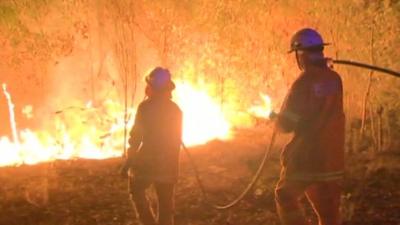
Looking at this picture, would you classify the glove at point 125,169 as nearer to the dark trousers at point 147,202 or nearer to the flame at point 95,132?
the dark trousers at point 147,202

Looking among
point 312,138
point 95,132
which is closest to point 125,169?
point 312,138

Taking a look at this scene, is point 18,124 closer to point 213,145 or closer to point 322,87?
point 213,145

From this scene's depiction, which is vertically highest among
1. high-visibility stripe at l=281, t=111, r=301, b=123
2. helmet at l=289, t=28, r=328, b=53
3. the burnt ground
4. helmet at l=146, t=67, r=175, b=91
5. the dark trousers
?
helmet at l=289, t=28, r=328, b=53

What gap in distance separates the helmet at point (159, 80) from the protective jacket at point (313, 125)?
131cm

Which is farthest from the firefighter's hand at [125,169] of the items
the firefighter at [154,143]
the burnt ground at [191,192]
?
the burnt ground at [191,192]

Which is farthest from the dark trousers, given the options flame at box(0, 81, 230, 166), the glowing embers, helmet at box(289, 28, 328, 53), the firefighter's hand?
the glowing embers

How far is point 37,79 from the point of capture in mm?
17828

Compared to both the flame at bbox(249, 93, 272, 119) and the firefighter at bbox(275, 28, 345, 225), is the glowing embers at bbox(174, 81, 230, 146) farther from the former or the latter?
the firefighter at bbox(275, 28, 345, 225)

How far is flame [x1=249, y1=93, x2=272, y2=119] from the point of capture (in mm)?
17766

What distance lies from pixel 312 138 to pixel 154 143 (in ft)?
5.51

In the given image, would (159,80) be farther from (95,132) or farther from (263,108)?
(263,108)

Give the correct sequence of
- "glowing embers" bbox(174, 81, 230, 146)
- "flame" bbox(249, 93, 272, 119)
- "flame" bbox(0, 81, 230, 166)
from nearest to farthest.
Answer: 1. "flame" bbox(0, 81, 230, 166)
2. "glowing embers" bbox(174, 81, 230, 146)
3. "flame" bbox(249, 93, 272, 119)

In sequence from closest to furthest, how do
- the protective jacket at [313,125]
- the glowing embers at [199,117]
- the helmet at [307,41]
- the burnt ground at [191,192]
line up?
the protective jacket at [313,125] < the helmet at [307,41] < the burnt ground at [191,192] < the glowing embers at [199,117]

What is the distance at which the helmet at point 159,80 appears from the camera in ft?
19.4
